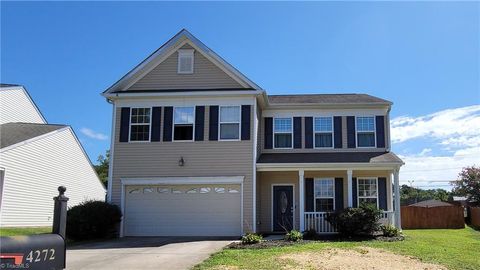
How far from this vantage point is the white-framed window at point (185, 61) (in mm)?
19594

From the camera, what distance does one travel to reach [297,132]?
68.8ft

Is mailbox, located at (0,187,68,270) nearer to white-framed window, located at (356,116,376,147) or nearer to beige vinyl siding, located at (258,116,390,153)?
beige vinyl siding, located at (258,116,390,153)

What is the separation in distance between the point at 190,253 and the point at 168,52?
31.0 ft

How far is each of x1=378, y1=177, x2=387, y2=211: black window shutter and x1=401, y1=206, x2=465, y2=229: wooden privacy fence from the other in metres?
6.74

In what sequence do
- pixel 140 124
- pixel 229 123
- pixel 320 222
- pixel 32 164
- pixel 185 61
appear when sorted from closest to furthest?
pixel 320 222, pixel 229 123, pixel 140 124, pixel 185 61, pixel 32 164

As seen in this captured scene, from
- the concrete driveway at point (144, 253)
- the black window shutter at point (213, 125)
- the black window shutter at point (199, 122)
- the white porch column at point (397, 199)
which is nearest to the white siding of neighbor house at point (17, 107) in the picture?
the black window shutter at point (199, 122)

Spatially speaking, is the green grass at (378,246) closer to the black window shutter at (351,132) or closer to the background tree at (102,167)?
the black window shutter at (351,132)

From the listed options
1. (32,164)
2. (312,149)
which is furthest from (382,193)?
(32,164)

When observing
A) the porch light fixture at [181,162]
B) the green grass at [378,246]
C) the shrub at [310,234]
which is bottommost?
the green grass at [378,246]

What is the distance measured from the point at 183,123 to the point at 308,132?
18.2 ft

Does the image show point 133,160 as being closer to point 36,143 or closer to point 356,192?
point 36,143

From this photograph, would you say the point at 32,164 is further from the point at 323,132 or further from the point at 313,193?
the point at 323,132

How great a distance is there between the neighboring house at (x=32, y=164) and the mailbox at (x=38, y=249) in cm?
1667

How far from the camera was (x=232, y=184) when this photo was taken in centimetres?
1859
